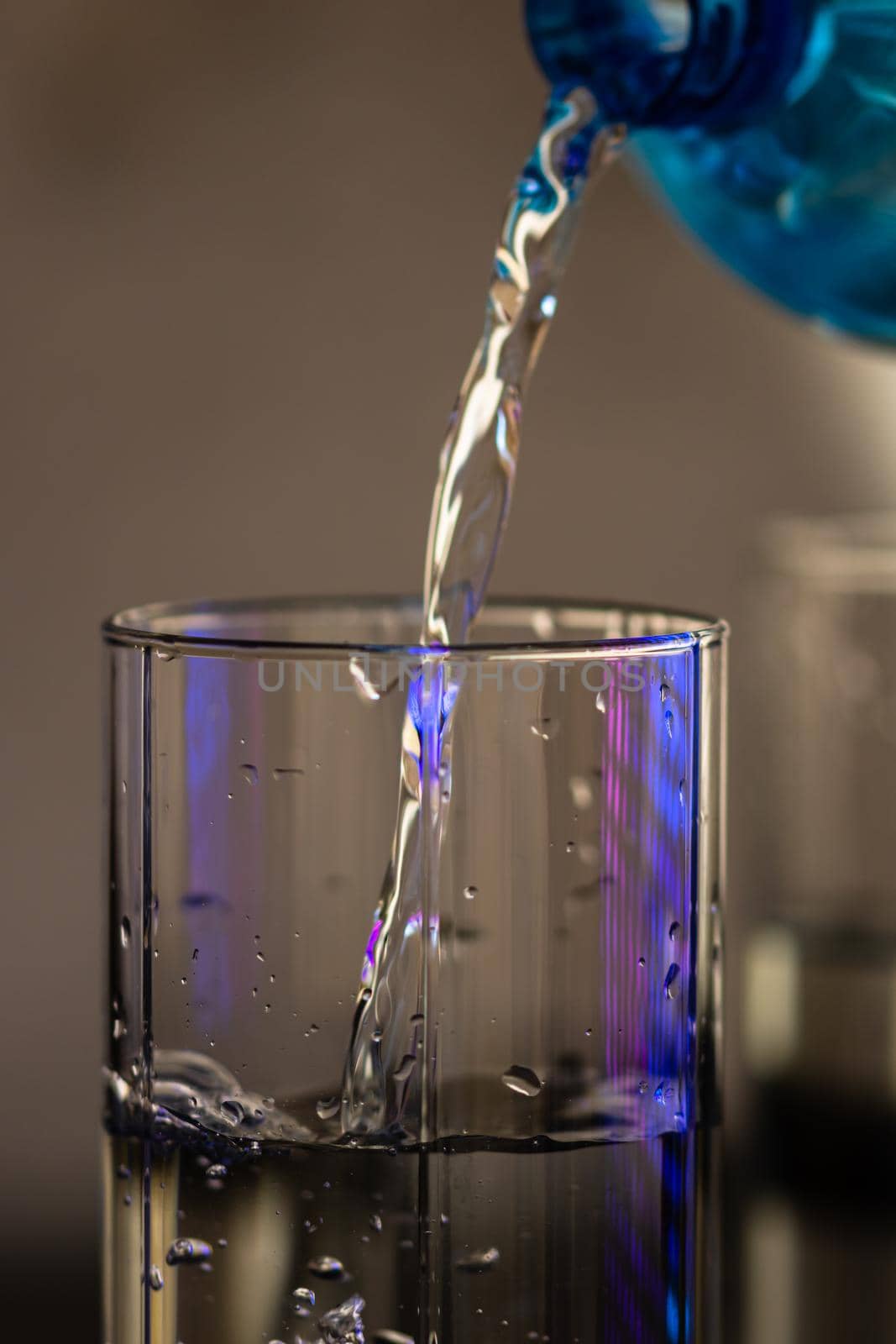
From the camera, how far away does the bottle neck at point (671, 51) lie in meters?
0.65

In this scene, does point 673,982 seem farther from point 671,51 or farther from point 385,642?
point 671,51

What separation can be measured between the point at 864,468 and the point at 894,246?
0.80 metres

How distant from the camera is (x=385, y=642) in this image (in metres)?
0.61

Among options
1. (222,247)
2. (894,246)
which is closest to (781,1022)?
(894,246)

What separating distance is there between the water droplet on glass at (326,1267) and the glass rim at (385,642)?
16 cm

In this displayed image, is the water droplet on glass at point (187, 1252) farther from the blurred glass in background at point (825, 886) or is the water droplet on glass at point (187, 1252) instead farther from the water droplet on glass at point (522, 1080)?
the blurred glass in background at point (825, 886)

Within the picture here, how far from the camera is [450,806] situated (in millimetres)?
475

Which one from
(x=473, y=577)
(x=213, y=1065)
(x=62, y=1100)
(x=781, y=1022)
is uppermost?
(x=473, y=577)

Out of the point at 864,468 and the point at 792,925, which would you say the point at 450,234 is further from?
the point at 792,925

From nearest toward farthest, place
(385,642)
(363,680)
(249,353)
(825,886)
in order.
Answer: (363,680) < (385,642) < (825,886) < (249,353)

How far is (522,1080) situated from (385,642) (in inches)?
7.0

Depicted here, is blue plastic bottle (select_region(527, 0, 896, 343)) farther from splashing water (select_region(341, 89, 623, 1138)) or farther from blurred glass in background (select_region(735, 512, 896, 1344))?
blurred glass in background (select_region(735, 512, 896, 1344))

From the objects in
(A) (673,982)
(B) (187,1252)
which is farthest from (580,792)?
(B) (187,1252)

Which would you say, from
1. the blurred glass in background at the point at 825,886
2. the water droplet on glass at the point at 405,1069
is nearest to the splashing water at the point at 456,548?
the water droplet on glass at the point at 405,1069
